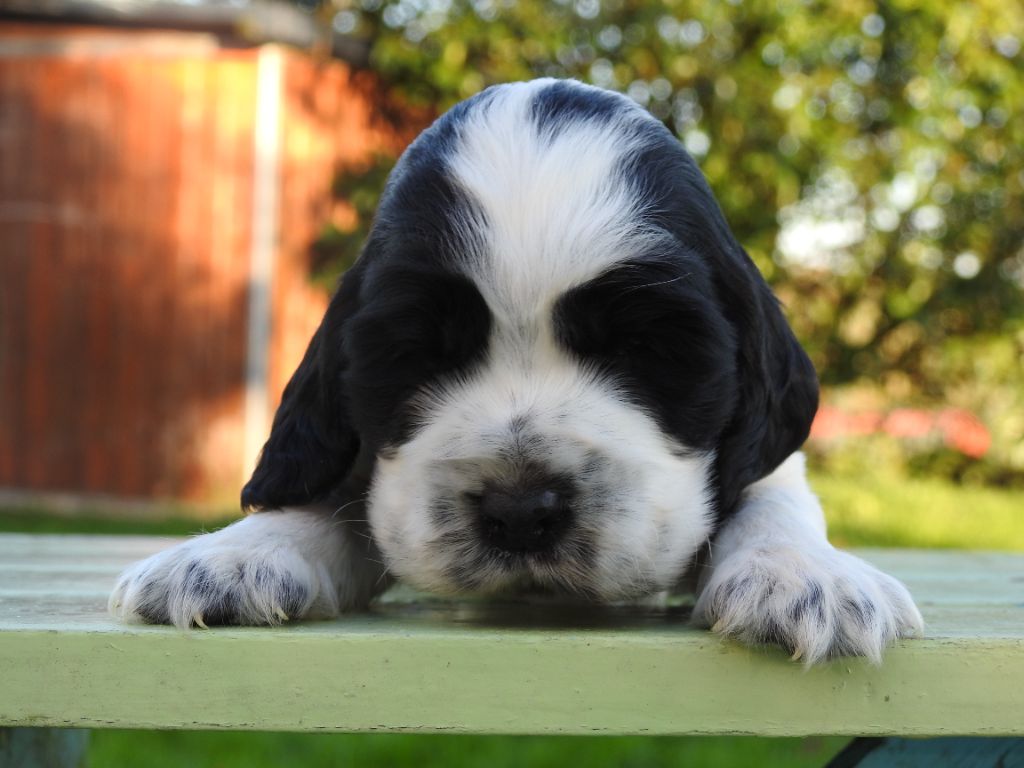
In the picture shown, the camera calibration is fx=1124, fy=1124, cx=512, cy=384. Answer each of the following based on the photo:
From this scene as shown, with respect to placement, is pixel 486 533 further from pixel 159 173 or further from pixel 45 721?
pixel 159 173

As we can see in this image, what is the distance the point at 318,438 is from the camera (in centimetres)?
255

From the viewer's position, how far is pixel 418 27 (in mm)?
11609

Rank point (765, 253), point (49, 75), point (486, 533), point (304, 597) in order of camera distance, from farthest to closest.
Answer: point (49, 75) < point (765, 253) < point (304, 597) < point (486, 533)

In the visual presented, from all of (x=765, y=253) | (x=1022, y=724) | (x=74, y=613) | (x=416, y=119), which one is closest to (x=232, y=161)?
(x=416, y=119)

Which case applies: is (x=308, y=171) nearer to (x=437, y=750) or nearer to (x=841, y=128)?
(x=841, y=128)

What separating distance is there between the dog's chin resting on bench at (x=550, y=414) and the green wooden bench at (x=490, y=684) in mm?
94

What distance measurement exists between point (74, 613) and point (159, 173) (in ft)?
34.1

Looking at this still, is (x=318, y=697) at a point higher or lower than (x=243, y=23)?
lower

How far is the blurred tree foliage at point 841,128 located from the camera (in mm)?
11039

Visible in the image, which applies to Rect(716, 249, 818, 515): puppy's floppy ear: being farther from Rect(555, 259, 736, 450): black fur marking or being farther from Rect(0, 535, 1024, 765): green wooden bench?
Rect(0, 535, 1024, 765): green wooden bench

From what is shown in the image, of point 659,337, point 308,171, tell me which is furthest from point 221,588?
point 308,171

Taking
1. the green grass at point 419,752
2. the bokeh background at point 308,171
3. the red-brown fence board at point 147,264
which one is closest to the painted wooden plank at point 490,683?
the green grass at point 419,752

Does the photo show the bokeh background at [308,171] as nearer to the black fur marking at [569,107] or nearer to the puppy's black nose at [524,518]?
the black fur marking at [569,107]

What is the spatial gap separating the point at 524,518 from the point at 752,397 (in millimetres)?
702
